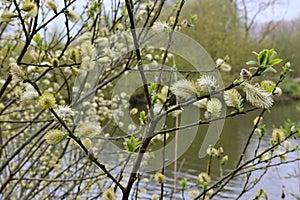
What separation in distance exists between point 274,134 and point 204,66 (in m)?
0.27

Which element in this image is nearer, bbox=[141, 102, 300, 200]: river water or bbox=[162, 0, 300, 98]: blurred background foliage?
bbox=[141, 102, 300, 200]: river water

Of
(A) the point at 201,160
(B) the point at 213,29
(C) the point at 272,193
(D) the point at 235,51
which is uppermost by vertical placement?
(B) the point at 213,29

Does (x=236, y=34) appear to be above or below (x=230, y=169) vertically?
above

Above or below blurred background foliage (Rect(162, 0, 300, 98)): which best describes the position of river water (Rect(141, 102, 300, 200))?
below

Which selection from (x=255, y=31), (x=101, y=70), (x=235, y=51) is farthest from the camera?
(x=255, y=31)

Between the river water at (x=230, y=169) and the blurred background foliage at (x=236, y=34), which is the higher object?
the blurred background foliage at (x=236, y=34)

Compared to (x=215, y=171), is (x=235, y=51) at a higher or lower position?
higher

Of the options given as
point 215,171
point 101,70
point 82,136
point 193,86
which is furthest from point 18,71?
point 215,171

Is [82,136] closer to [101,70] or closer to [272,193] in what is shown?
[101,70]

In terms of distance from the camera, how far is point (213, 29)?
37.8ft

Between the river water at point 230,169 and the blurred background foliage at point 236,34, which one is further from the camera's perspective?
the blurred background foliage at point 236,34

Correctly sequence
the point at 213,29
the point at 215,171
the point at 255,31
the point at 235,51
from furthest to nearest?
the point at 255,31, the point at 213,29, the point at 235,51, the point at 215,171

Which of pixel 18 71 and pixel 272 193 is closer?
pixel 18 71

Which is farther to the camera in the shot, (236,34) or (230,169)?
(236,34)
